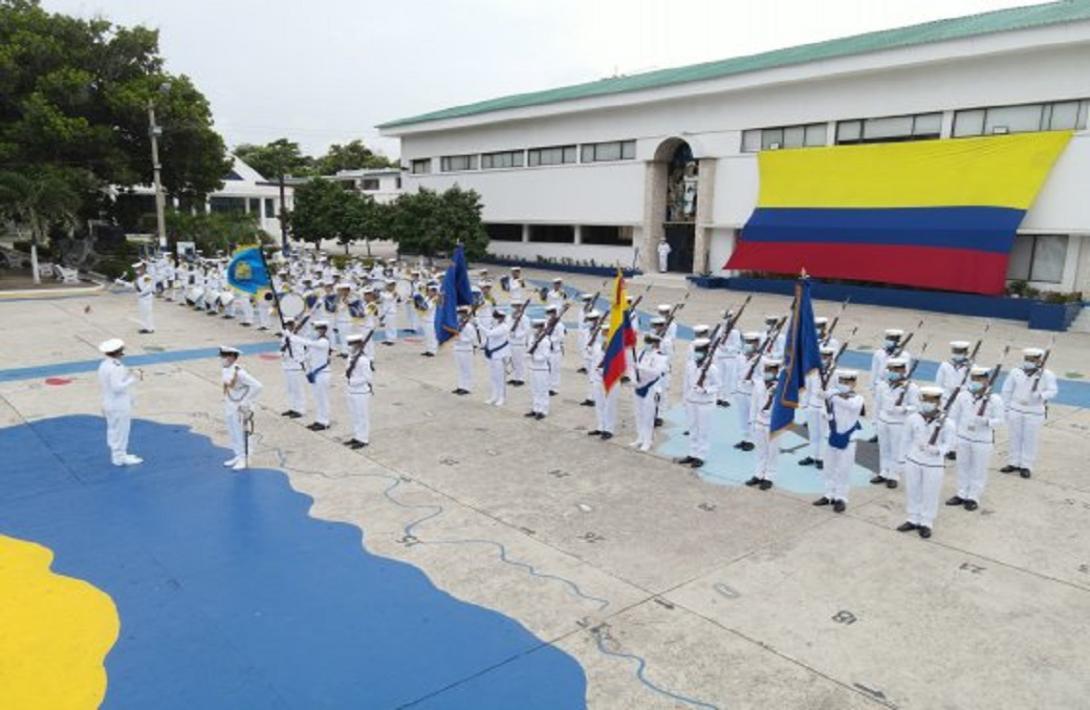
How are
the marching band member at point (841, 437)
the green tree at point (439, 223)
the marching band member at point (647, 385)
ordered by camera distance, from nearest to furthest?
the marching band member at point (841, 437) < the marching band member at point (647, 385) < the green tree at point (439, 223)

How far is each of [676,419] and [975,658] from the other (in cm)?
691

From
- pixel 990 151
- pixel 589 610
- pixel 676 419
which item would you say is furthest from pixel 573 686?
pixel 990 151

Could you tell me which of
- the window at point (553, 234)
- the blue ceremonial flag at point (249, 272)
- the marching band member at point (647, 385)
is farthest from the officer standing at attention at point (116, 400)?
the window at point (553, 234)

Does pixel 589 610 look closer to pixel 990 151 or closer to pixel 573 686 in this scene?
pixel 573 686

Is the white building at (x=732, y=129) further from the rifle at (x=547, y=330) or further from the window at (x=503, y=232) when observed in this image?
the rifle at (x=547, y=330)

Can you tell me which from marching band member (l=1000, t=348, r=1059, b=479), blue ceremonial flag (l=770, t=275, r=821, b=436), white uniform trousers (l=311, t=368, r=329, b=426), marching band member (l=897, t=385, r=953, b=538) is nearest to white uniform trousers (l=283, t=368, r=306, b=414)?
white uniform trousers (l=311, t=368, r=329, b=426)

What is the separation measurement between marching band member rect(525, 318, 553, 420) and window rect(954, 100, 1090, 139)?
18501 millimetres

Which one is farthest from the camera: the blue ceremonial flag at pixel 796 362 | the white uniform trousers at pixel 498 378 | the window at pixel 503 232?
the window at pixel 503 232

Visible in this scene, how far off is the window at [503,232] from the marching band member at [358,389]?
30.2m

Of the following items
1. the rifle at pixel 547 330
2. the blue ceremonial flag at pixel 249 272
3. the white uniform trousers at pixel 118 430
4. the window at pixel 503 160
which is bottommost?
the white uniform trousers at pixel 118 430

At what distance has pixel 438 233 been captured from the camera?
3553 centimetres

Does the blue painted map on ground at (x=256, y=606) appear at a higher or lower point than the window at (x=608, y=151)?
lower

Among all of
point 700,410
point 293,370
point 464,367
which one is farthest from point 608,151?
point 700,410

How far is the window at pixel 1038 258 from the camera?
22.8m
